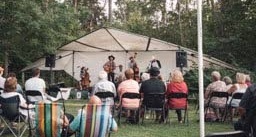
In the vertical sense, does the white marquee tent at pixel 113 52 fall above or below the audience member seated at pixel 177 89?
above

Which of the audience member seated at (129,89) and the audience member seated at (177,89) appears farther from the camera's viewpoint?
the audience member seated at (177,89)

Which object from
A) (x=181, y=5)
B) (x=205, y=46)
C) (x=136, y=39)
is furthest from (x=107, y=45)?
(x=181, y=5)

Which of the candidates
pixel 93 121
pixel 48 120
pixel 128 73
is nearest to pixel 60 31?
pixel 128 73

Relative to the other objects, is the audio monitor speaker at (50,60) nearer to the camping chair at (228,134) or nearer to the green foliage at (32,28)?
the green foliage at (32,28)

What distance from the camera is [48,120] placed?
230 inches

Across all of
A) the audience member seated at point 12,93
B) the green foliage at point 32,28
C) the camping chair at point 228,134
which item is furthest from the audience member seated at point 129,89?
the green foliage at point 32,28

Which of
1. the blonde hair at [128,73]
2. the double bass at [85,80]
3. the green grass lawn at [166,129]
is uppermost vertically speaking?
the blonde hair at [128,73]

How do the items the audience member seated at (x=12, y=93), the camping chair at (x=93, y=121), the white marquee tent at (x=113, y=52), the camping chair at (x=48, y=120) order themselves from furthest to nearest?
the white marquee tent at (x=113, y=52)
the audience member seated at (x=12, y=93)
the camping chair at (x=48, y=120)
the camping chair at (x=93, y=121)

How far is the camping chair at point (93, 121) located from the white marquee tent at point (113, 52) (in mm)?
12702

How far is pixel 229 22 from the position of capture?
70.3ft

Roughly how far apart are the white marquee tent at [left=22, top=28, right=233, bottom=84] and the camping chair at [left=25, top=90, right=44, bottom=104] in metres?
10.0

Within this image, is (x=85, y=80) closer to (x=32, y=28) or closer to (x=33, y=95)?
(x=32, y=28)

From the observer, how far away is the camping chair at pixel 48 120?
583cm

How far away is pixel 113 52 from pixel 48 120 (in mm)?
15253
